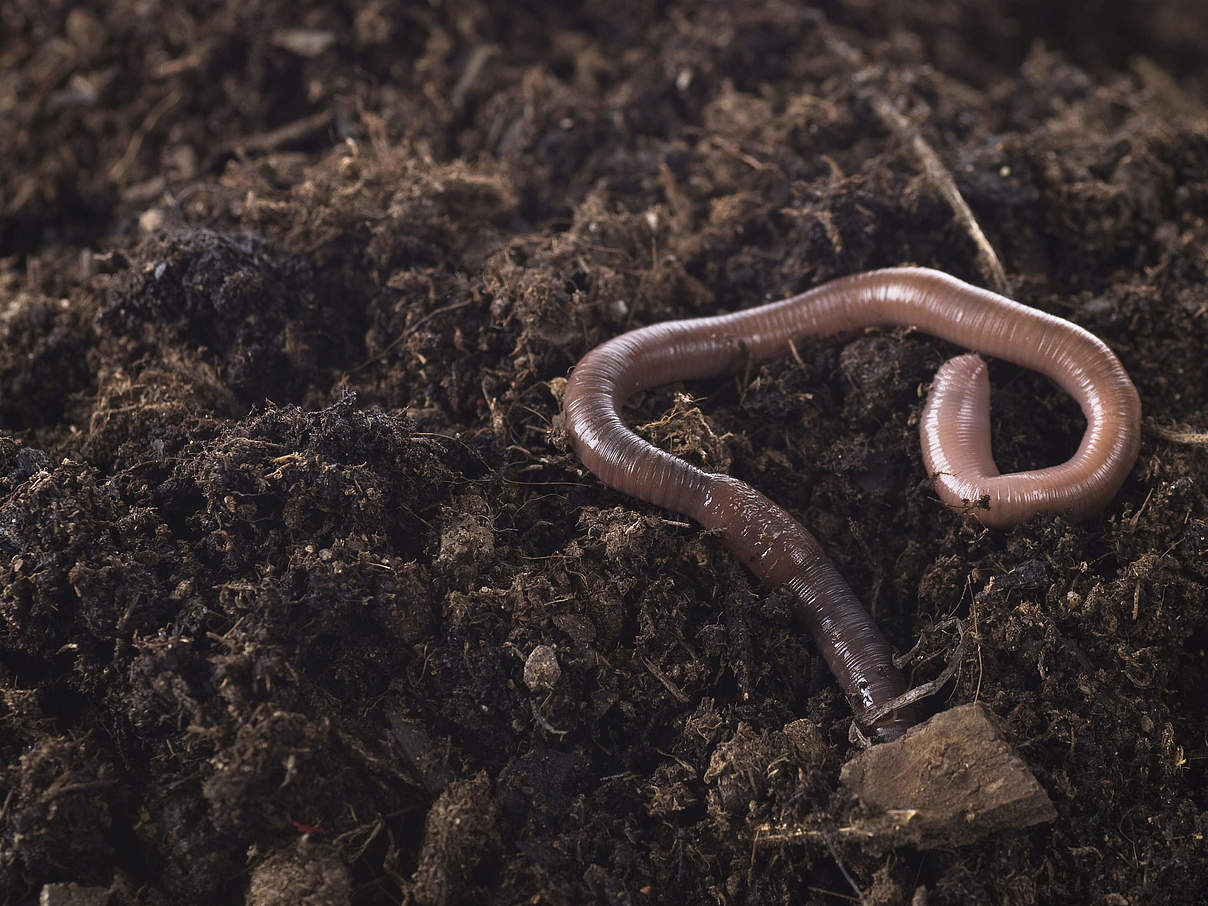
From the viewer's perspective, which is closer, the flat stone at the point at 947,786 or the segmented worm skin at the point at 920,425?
the flat stone at the point at 947,786

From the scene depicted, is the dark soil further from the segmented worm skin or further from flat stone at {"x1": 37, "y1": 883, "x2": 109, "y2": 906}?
the segmented worm skin

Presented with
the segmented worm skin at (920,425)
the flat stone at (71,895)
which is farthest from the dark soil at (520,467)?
the segmented worm skin at (920,425)

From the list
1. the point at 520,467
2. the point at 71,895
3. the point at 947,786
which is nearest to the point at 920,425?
the point at 947,786

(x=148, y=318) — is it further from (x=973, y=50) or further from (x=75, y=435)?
(x=973, y=50)

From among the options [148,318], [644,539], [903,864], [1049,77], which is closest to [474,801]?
[644,539]

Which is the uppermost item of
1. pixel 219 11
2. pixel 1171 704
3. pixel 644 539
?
pixel 219 11

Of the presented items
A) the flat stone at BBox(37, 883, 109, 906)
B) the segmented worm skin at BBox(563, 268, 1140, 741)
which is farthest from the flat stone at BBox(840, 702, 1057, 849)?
the flat stone at BBox(37, 883, 109, 906)

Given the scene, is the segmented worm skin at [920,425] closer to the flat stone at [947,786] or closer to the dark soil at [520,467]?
the dark soil at [520,467]
